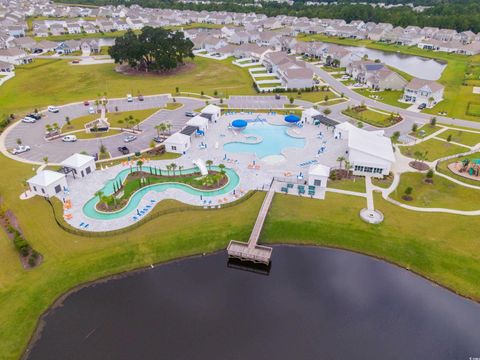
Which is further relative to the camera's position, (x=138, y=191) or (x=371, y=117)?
(x=371, y=117)

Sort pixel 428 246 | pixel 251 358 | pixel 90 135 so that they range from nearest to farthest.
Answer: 1. pixel 251 358
2. pixel 428 246
3. pixel 90 135

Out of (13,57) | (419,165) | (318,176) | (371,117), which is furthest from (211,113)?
(13,57)

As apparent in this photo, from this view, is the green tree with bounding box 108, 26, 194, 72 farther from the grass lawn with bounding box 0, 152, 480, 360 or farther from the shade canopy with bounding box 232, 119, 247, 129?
the grass lawn with bounding box 0, 152, 480, 360

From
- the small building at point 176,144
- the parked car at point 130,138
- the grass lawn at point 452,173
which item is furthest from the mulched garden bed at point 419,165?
the parked car at point 130,138

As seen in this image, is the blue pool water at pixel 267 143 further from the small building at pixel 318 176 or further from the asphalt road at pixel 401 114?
the asphalt road at pixel 401 114

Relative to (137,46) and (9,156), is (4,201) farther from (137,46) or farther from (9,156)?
(137,46)

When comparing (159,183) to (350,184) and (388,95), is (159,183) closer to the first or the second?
(350,184)

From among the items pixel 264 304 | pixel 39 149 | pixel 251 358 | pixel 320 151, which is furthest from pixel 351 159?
pixel 39 149
